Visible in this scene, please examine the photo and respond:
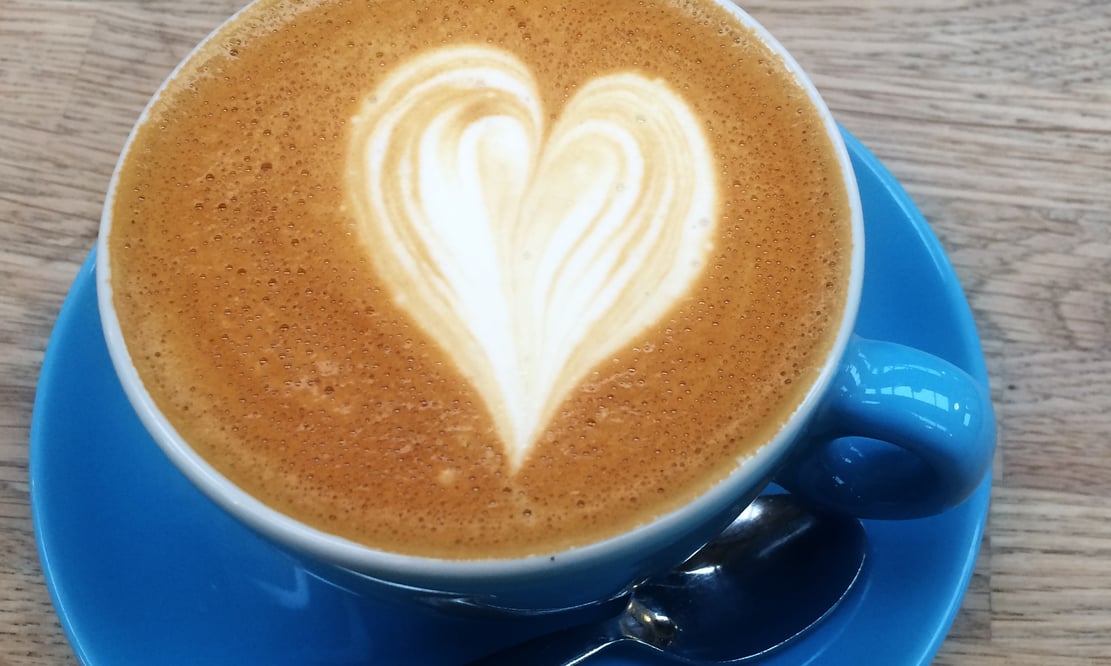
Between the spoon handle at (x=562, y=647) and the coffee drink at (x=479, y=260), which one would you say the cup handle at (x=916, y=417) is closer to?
the coffee drink at (x=479, y=260)

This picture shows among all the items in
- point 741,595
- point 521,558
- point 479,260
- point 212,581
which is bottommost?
point 741,595

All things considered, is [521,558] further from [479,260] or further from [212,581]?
[212,581]

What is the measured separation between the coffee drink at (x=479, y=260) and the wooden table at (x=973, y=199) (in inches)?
18.0

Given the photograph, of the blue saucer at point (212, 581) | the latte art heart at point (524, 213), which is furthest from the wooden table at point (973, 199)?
the latte art heart at point (524, 213)

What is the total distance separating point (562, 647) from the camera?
979 millimetres

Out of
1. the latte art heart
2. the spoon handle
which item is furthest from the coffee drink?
the spoon handle

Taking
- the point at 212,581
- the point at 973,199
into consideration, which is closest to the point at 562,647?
the point at 212,581

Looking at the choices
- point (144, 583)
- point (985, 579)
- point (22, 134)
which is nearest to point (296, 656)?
point (144, 583)

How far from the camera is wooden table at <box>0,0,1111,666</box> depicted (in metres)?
1.12

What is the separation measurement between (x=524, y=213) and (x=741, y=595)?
46 cm

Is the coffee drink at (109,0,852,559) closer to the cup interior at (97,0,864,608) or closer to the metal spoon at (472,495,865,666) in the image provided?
the cup interior at (97,0,864,608)

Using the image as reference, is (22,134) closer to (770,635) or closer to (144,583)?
(144,583)

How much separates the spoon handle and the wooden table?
402 mm

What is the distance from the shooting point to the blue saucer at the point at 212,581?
99 cm
